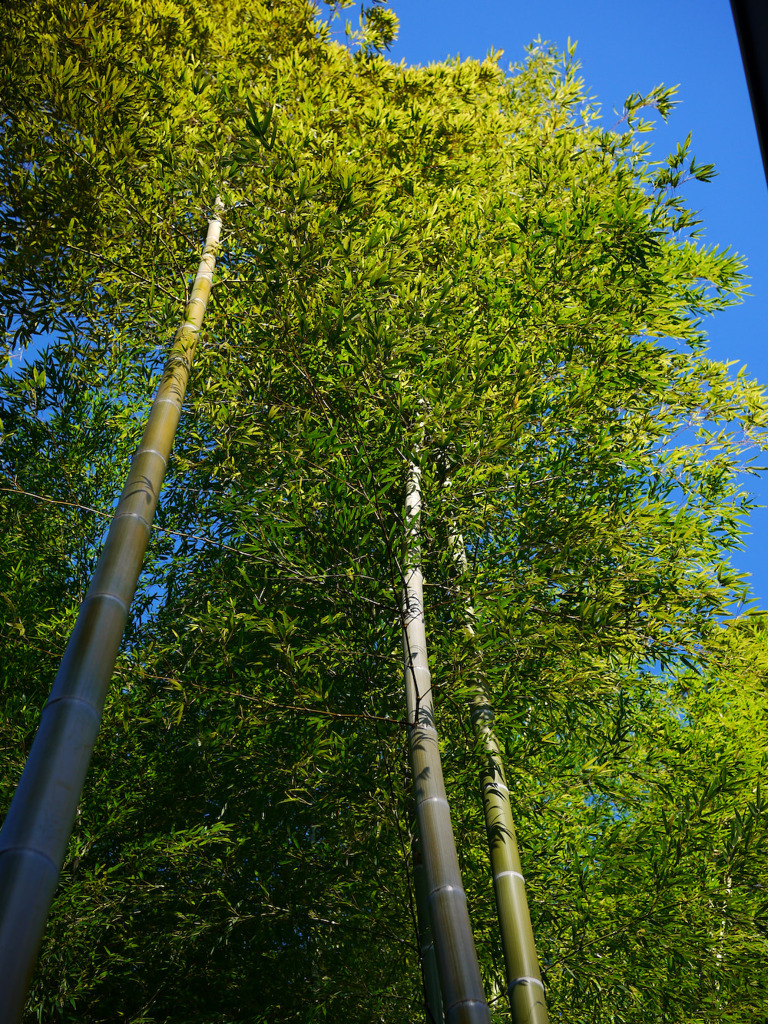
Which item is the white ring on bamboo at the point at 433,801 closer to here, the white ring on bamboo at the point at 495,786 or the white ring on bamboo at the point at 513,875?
the white ring on bamboo at the point at 513,875

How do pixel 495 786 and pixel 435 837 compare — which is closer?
pixel 435 837

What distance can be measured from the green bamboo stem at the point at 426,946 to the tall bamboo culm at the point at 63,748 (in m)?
1.53

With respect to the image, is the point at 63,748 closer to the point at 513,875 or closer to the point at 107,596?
the point at 107,596

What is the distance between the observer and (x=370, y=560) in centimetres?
339

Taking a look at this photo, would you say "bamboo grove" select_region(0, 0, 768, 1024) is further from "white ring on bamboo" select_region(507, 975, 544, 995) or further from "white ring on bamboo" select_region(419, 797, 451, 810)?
"white ring on bamboo" select_region(419, 797, 451, 810)

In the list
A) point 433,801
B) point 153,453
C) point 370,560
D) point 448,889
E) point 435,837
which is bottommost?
point 448,889

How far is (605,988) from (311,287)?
3.70m

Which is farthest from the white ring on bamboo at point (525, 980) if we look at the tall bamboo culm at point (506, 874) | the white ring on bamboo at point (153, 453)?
the white ring on bamboo at point (153, 453)

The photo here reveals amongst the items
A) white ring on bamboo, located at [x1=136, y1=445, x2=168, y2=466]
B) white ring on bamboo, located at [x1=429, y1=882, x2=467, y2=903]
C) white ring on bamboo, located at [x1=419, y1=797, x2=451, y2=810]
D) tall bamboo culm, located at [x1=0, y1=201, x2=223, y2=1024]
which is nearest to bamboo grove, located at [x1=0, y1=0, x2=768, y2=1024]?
white ring on bamboo, located at [x1=419, y1=797, x2=451, y2=810]

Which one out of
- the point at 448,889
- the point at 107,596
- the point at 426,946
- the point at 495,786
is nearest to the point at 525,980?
the point at 426,946

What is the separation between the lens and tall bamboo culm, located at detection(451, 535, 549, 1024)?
2748mm

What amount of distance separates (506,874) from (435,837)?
711mm

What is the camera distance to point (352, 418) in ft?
11.6

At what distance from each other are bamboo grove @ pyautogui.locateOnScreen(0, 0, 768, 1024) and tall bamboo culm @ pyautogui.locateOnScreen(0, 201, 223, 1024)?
31.4 inches
